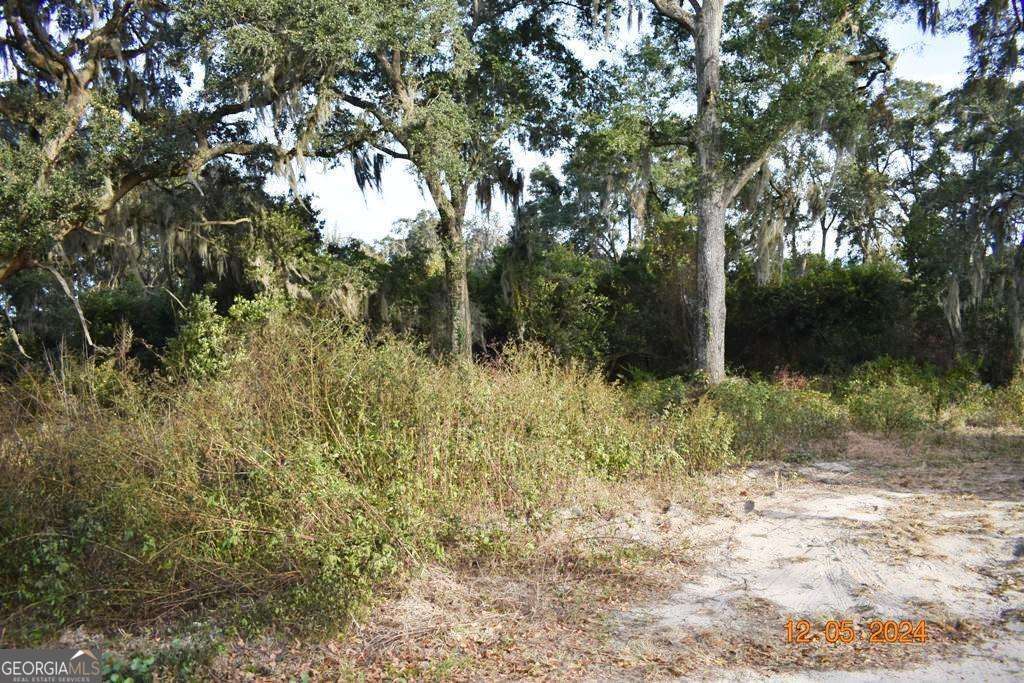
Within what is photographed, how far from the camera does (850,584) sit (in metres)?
5.66

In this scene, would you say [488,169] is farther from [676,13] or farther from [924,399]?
[924,399]

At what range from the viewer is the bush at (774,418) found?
10570 millimetres

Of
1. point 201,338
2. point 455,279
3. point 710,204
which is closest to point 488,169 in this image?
point 455,279

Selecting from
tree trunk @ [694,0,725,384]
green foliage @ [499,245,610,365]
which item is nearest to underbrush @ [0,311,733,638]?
tree trunk @ [694,0,725,384]

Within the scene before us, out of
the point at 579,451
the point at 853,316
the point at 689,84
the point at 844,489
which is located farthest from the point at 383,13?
the point at 853,316

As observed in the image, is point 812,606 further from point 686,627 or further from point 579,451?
point 579,451

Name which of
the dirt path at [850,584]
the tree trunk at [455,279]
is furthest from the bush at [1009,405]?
the tree trunk at [455,279]

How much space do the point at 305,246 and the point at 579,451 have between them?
1042 cm

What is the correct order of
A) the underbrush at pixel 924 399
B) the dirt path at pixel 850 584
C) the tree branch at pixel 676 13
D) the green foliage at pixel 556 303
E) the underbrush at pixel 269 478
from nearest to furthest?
the dirt path at pixel 850 584, the underbrush at pixel 269 478, the underbrush at pixel 924 399, the tree branch at pixel 676 13, the green foliage at pixel 556 303

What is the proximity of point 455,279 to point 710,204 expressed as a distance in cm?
516

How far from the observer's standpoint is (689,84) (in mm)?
19797
